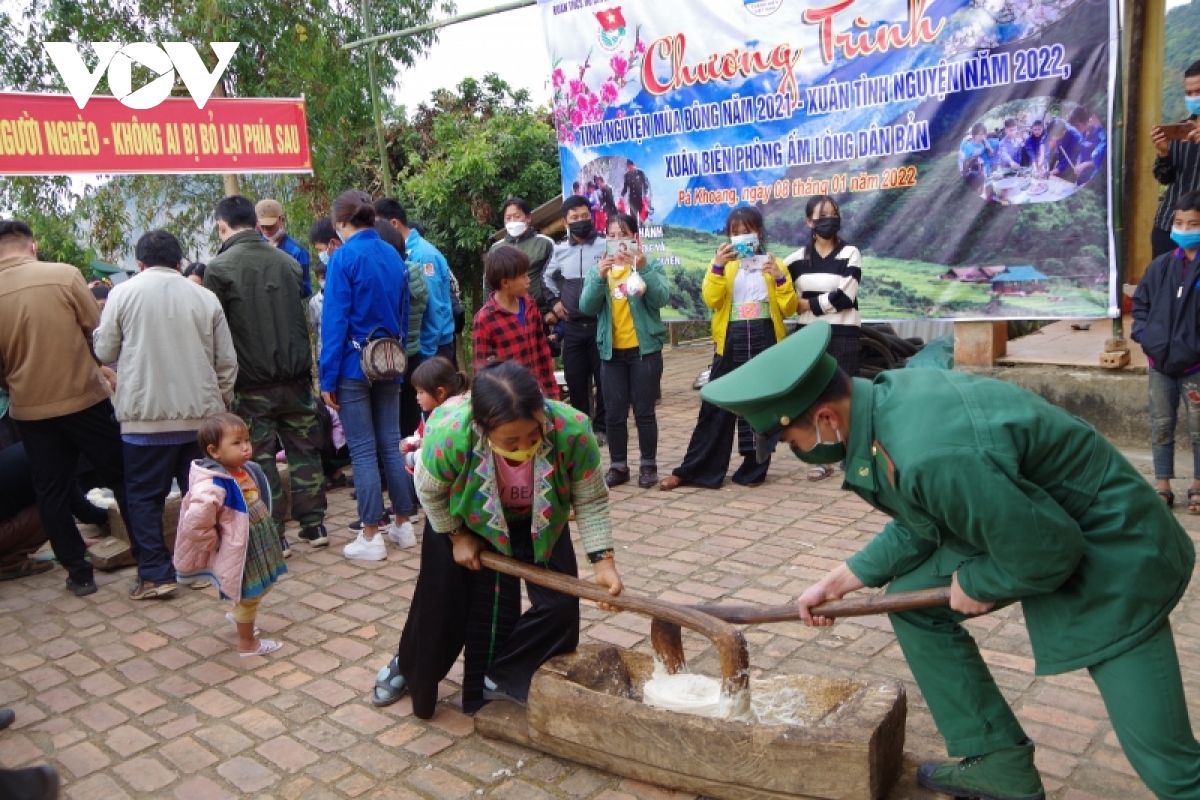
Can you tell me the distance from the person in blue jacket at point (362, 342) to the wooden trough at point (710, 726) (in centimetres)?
231

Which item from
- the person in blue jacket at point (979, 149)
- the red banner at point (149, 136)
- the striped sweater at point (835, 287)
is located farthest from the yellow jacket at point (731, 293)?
the red banner at point (149, 136)

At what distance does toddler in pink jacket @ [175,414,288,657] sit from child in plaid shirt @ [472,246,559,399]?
1.54 metres

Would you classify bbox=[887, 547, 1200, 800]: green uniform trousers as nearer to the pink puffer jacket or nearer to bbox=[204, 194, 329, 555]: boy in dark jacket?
the pink puffer jacket

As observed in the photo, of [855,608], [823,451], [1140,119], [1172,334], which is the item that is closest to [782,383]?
[823,451]

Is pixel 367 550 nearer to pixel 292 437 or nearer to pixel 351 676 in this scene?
pixel 292 437

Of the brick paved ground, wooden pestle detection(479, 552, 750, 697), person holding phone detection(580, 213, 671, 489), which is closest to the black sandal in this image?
the brick paved ground

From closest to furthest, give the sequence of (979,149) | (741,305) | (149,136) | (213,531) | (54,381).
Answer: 1. (213,531)
2. (54,381)
3. (741,305)
4. (979,149)
5. (149,136)

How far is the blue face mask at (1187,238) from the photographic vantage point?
5.14 metres

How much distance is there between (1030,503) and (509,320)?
3.85m

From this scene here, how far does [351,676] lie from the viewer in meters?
4.17

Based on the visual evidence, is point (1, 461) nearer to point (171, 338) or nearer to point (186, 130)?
point (171, 338)

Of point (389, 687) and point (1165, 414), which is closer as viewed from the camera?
point (389, 687)

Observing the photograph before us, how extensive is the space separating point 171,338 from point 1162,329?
5273 millimetres

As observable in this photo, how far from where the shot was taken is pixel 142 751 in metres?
3.67
